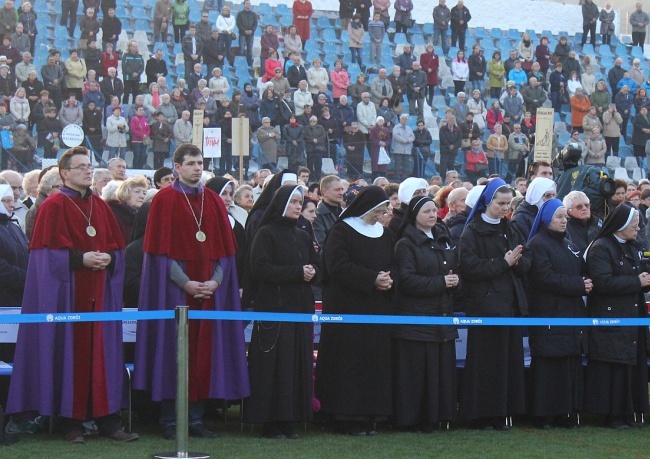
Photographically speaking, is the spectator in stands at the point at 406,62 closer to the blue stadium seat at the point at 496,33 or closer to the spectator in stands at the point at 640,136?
the spectator in stands at the point at 640,136

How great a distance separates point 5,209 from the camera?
9.68 metres

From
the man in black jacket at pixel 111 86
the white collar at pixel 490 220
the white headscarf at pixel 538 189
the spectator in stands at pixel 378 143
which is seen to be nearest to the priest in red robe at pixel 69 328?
the white collar at pixel 490 220

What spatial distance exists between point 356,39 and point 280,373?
22928mm

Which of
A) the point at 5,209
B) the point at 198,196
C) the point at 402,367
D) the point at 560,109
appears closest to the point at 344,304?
the point at 402,367

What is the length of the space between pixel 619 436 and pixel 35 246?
479 cm

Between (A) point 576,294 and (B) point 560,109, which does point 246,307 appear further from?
(B) point 560,109

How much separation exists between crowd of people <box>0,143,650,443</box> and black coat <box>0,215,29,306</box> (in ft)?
0.05

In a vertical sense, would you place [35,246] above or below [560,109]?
below

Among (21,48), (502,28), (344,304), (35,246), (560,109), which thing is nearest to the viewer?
(35,246)

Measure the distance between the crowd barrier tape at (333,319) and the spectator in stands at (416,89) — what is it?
1853cm

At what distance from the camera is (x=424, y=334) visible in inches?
367

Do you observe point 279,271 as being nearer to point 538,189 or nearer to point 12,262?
point 12,262

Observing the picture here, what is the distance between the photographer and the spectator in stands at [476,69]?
101 feet

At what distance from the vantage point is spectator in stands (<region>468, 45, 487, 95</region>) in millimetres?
30922
